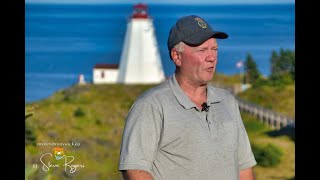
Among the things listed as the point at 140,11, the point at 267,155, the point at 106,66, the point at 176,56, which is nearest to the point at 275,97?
the point at 267,155

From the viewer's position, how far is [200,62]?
9.36 feet

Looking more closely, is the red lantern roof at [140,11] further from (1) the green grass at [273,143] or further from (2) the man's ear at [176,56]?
(2) the man's ear at [176,56]

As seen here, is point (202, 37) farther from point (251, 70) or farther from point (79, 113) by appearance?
point (79, 113)

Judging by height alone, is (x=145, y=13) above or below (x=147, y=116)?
above

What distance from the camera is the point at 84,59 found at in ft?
51.0

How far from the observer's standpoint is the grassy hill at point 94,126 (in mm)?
15398

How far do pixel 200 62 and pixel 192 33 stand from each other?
0.30 ft
